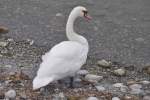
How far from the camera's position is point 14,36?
392 inches

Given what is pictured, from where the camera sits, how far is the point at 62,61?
23.3 feet

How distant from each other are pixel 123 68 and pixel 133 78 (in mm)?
566

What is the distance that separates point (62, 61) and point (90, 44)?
276cm

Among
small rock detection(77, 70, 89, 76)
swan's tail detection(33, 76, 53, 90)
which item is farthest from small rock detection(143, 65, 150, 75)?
swan's tail detection(33, 76, 53, 90)

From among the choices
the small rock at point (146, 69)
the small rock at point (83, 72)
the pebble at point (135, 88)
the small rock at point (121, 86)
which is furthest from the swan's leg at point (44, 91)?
the small rock at point (146, 69)

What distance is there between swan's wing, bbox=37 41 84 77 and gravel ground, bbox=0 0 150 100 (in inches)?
11.7

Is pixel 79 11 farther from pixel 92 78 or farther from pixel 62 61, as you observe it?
pixel 62 61

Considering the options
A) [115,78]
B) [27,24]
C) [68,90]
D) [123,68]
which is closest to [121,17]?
[27,24]

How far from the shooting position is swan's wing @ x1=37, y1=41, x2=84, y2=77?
6953 millimetres

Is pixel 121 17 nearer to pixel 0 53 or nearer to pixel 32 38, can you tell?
pixel 32 38

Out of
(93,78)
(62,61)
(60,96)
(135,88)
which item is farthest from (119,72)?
(60,96)

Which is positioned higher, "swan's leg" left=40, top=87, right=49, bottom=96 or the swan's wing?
the swan's wing

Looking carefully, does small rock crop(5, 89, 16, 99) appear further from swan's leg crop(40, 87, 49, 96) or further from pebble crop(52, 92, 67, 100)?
pebble crop(52, 92, 67, 100)

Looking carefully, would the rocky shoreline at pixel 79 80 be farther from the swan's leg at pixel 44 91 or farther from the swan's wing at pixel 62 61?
the swan's wing at pixel 62 61
